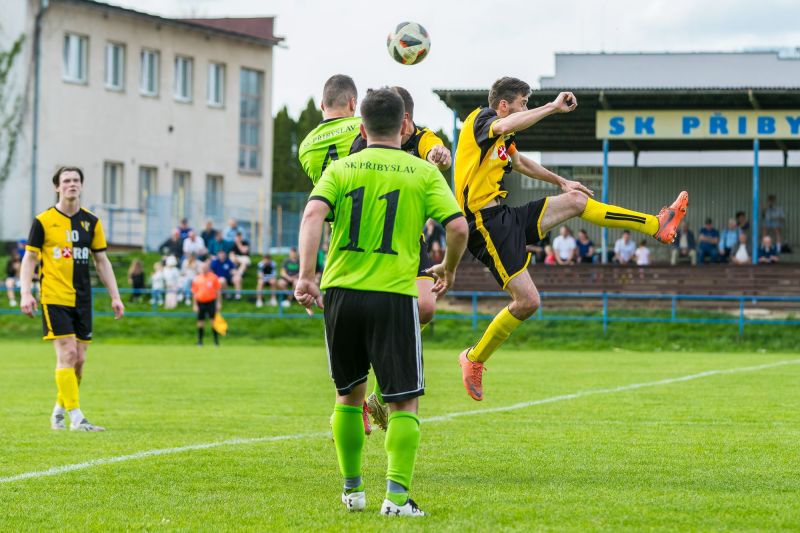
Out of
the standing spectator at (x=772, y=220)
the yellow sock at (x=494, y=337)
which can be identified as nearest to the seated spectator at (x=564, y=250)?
the standing spectator at (x=772, y=220)

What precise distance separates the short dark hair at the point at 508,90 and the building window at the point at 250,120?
4315 cm

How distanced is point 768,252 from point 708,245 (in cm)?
146

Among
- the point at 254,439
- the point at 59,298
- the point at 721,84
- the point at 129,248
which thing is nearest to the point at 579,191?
the point at 254,439

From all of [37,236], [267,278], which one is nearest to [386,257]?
[37,236]

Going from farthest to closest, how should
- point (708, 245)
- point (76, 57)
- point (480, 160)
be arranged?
point (76, 57) → point (708, 245) → point (480, 160)

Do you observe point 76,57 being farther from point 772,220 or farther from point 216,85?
point 772,220

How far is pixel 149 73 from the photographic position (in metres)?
48.4

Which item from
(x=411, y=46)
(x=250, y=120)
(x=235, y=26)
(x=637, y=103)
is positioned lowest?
(x=411, y=46)

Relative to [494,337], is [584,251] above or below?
above

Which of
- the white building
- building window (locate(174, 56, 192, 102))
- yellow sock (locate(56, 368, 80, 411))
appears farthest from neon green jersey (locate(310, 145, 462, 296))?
building window (locate(174, 56, 192, 102))

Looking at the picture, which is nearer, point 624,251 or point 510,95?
point 510,95

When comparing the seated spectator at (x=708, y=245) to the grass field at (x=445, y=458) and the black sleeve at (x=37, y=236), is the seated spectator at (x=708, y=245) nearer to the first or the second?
the grass field at (x=445, y=458)

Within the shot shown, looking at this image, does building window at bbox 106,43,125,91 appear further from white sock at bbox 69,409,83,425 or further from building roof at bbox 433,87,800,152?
white sock at bbox 69,409,83,425

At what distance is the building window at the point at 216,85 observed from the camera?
166 feet
